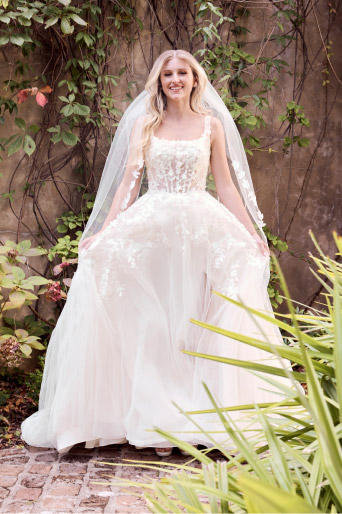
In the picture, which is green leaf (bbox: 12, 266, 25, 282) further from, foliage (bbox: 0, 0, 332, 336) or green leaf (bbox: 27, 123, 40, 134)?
green leaf (bbox: 27, 123, 40, 134)

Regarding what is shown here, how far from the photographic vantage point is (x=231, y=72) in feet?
14.3

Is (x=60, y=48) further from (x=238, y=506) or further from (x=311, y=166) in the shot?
(x=238, y=506)

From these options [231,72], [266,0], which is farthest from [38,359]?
[266,0]

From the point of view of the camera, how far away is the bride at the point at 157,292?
9.61ft

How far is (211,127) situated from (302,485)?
263 cm

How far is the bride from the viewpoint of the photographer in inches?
115

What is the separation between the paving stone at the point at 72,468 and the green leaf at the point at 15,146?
6.57 feet

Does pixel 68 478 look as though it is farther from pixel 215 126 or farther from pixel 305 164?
pixel 305 164

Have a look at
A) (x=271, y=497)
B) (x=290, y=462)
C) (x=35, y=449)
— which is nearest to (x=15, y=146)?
(x=35, y=449)

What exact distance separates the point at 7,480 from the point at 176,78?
2.15 metres

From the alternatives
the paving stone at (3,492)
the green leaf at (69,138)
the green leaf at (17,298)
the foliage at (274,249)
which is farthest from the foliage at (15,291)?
the foliage at (274,249)

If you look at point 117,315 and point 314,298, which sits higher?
point 117,315

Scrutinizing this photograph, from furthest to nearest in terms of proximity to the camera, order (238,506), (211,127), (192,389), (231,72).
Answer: (231,72)
(211,127)
(192,389)
(238,506)

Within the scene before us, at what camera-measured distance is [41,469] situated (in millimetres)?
2752
